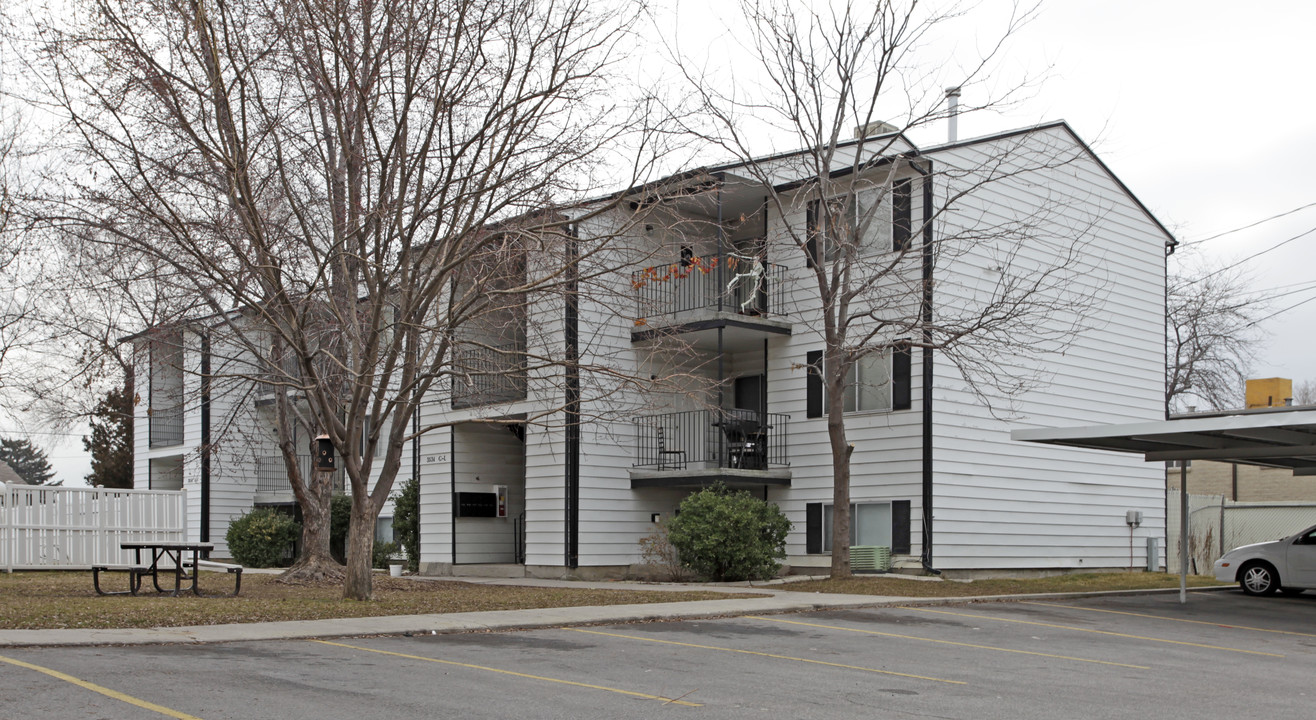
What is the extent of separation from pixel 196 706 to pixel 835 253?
1540cm

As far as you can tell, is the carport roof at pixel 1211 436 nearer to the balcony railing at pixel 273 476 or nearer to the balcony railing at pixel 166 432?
the balcony railing at pixel 273 476

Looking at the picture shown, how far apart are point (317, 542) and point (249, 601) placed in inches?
246

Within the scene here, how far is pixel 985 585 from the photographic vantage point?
66.0ft

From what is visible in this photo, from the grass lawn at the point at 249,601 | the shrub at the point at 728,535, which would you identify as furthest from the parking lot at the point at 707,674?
the shrub at the point at 728,535

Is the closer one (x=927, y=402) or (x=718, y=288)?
(x=927, y=402)

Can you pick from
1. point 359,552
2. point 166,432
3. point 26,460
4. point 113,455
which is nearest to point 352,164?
point 359,552

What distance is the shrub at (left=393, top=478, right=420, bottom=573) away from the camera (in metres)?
27.6

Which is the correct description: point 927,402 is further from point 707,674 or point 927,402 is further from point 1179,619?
point 707,674

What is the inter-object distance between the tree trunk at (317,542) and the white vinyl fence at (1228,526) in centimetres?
1782

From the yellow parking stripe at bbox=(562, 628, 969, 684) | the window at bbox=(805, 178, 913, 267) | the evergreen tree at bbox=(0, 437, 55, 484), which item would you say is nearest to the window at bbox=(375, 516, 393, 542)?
the window at bbox=(805, 178, 913, 267)

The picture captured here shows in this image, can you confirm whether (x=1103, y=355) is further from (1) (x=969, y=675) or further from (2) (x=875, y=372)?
(1) (x=969, y=675)

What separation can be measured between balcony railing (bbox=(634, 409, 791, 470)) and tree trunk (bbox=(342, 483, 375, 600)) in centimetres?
799

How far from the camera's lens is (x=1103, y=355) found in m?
25.0

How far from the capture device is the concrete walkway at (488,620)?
11.0m
